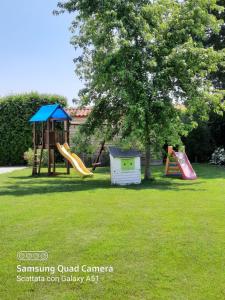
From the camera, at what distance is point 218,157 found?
23.2 m

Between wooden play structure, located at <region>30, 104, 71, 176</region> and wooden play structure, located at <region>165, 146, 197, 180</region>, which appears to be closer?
wooden play structure, located at <region>165, 146, 197, 180</region>

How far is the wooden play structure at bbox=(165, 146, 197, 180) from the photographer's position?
1584cm

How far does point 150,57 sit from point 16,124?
12.1 metres

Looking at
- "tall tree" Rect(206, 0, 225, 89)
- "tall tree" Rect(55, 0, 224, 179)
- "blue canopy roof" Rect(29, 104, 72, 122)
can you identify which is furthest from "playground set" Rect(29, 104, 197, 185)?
"tall tree" Rect(206, 0, 225, 89)

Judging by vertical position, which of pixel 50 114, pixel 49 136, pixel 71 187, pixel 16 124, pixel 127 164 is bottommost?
pixel 71 187

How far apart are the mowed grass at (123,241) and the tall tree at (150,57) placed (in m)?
3.75

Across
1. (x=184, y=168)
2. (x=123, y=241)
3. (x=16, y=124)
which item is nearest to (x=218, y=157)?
(x=184, y=168)

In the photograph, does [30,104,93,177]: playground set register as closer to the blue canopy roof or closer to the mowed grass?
the blue canopy roof

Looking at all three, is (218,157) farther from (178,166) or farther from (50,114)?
(50,114)

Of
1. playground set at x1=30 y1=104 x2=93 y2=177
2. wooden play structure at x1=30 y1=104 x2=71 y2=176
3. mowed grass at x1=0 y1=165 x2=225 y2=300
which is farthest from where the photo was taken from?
wooden play structure at x1=30 y1=104 x2=71 y2=176

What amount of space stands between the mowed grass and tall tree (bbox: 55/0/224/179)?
3750 mm

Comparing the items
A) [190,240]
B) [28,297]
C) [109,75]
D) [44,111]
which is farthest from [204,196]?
[44,111]

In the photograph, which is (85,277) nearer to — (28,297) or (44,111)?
(28,297)

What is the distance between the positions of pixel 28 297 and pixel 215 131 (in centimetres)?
2167
